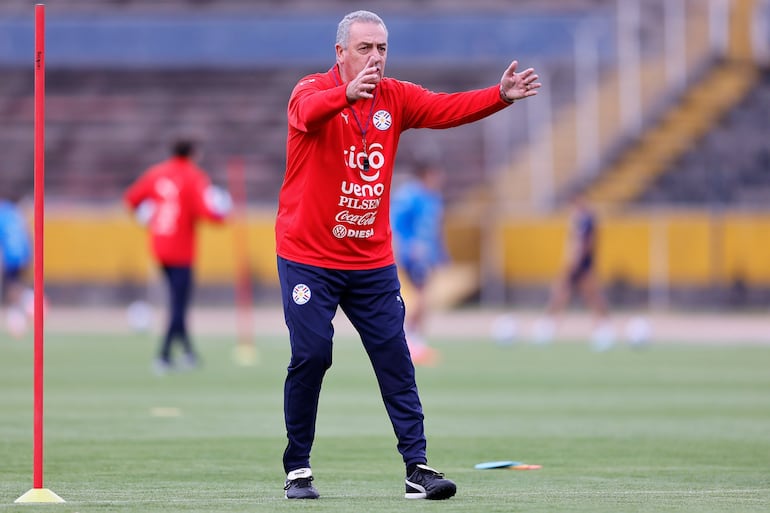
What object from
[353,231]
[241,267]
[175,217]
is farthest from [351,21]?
[241,267]

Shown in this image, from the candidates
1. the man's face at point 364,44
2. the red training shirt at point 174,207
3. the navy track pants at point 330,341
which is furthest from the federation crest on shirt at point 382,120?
the red training shirt at point 174,207

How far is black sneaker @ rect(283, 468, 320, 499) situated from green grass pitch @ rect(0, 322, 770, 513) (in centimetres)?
8

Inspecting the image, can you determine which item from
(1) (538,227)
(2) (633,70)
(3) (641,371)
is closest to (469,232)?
(1) (538,227)

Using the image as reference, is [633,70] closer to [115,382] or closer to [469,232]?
[469,232]

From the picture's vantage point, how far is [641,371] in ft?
60.2

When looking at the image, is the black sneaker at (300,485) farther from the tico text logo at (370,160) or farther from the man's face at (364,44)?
the man's face at (364,44)

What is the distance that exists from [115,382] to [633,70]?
58.2 ft

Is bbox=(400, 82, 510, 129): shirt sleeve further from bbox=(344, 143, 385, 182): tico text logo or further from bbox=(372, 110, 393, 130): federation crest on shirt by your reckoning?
bbox=(344, 143, 385, 182): tico text logo

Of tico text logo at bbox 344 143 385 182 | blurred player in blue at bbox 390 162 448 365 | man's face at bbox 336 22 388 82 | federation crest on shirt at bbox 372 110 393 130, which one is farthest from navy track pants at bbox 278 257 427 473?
blurred player in blue at bbox 390 162 448 365

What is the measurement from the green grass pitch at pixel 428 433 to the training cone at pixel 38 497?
114 millimetres

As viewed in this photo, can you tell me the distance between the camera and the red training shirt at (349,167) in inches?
317

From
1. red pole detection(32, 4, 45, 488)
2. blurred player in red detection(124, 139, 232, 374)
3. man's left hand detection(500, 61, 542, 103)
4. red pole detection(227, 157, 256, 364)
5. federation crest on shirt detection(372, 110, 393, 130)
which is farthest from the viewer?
red pole detection(227, 157, 256, 364)

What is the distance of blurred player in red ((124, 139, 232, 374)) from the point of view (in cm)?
1803

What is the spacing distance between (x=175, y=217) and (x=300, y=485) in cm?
1025
